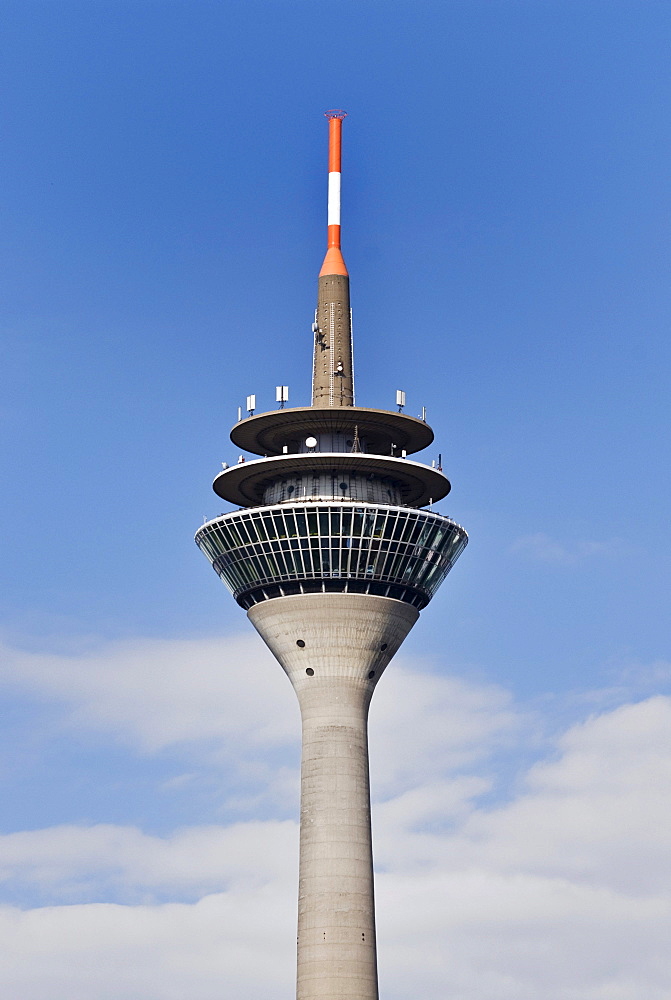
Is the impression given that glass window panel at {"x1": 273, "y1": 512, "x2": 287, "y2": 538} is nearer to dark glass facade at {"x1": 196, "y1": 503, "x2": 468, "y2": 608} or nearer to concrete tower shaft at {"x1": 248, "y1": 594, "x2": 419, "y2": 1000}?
dark glass facade at {"x1": 196, "y1": 503, "x2": 468, "y2": 608}

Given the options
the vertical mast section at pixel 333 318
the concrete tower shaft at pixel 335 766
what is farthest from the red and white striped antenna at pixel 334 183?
the concrete tower shaft at pixel 335 766

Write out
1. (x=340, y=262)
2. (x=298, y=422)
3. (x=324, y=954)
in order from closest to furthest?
(x=324, y=954) < (x=298, y=422) < (x=340, y=262)

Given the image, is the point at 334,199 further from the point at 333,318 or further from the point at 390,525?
the point at 390,525

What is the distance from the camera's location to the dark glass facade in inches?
5659

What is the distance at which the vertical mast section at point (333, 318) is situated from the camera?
15150 centimetres

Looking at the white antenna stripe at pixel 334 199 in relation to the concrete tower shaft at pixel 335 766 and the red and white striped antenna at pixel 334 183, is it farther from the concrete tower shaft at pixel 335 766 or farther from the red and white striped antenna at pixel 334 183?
the concrete tower shaft at pixel 335 766

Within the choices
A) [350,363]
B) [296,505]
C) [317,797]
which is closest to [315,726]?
[317,797]

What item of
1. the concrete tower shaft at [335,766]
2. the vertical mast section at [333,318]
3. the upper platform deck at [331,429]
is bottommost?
the concrete tower shaft at [335,766]

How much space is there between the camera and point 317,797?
141125 mm

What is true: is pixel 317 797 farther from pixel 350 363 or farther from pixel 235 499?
pixel 350 363

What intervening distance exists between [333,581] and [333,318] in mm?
22433

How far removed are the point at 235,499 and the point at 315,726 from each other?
63.6 ft

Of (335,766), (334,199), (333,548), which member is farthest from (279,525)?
(334,199)

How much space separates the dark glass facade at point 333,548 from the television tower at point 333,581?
103 millimetres
